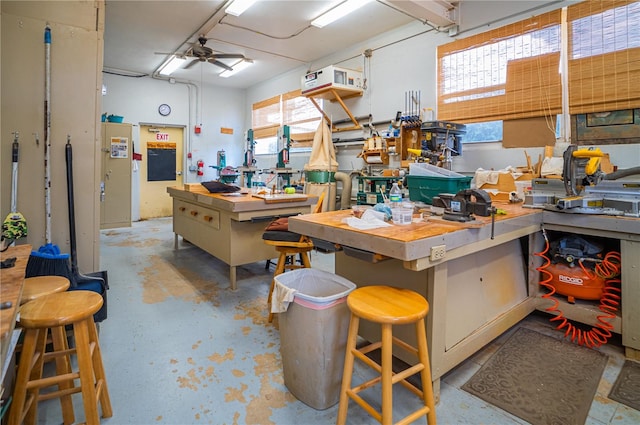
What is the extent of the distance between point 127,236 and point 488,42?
18.7ft

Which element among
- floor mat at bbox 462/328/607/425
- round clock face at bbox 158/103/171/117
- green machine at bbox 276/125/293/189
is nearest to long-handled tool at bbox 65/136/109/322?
floor mat at bbox 462/328/607/425

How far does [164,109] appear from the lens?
7.34 m

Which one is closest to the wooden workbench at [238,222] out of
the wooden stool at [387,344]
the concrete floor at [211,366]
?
the concrete floor at [211,366]

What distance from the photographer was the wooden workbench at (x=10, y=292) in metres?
0.81

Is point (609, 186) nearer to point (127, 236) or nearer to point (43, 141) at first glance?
point (43, 141)

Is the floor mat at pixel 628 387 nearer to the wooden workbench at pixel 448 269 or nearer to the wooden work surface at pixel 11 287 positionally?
the wooden workbench at pixel 448 269

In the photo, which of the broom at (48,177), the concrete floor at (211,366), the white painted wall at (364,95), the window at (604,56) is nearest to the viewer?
the concrete floor at (211,366)

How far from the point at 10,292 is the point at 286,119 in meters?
6.37

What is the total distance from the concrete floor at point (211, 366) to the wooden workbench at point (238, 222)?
1.03 ft

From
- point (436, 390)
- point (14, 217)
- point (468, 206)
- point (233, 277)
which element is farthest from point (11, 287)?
point (233, 277)

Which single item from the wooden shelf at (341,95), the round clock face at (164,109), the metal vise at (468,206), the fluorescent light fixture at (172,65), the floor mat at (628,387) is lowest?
the floor mat at (628,387)

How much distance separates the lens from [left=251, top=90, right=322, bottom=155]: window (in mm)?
6418

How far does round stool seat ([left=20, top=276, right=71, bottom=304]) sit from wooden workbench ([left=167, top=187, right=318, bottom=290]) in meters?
1.38

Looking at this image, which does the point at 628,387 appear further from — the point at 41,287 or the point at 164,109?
the point at 164,109
